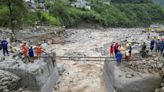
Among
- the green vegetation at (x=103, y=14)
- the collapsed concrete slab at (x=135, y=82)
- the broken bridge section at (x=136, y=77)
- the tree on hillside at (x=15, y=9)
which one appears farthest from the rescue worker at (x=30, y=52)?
the green vegetation at (x=103, y=14)

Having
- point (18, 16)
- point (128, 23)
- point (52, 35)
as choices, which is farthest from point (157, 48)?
point (128, 23)

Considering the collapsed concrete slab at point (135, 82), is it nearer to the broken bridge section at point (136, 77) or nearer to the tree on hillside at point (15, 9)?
the broken bridge section at point (136, 77)

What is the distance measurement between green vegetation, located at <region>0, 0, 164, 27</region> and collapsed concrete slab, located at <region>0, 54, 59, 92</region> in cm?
2461

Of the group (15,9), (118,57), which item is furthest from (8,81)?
(15,9)

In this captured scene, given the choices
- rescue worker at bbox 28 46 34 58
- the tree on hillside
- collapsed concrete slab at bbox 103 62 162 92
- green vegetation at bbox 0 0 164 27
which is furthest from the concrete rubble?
green vegetation at bbox 0 0 164 27

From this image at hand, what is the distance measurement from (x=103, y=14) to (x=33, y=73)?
90.2m

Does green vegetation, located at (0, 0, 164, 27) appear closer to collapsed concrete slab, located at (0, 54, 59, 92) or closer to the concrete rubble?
the concrete rubble

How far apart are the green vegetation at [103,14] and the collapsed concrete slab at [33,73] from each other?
24.6 meters

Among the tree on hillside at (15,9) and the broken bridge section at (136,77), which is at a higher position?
the tree on hillside at (15,9)

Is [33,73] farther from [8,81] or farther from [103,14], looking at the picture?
[103,14]

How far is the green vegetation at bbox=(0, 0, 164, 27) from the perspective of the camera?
67.2 meters

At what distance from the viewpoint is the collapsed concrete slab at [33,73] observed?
2059 centimetres

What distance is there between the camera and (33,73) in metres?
20.6

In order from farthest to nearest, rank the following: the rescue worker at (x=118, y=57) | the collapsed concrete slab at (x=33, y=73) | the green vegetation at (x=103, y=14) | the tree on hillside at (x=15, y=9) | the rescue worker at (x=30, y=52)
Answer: the green vegetation at (x=103, y=14) → the tree on hillside at (x=15, y=9) → the rescue worker at (x=30, y=52) → the rescue worker at (x=118, y=57) → the collapsed concrete slab at (x=33, y=73)
